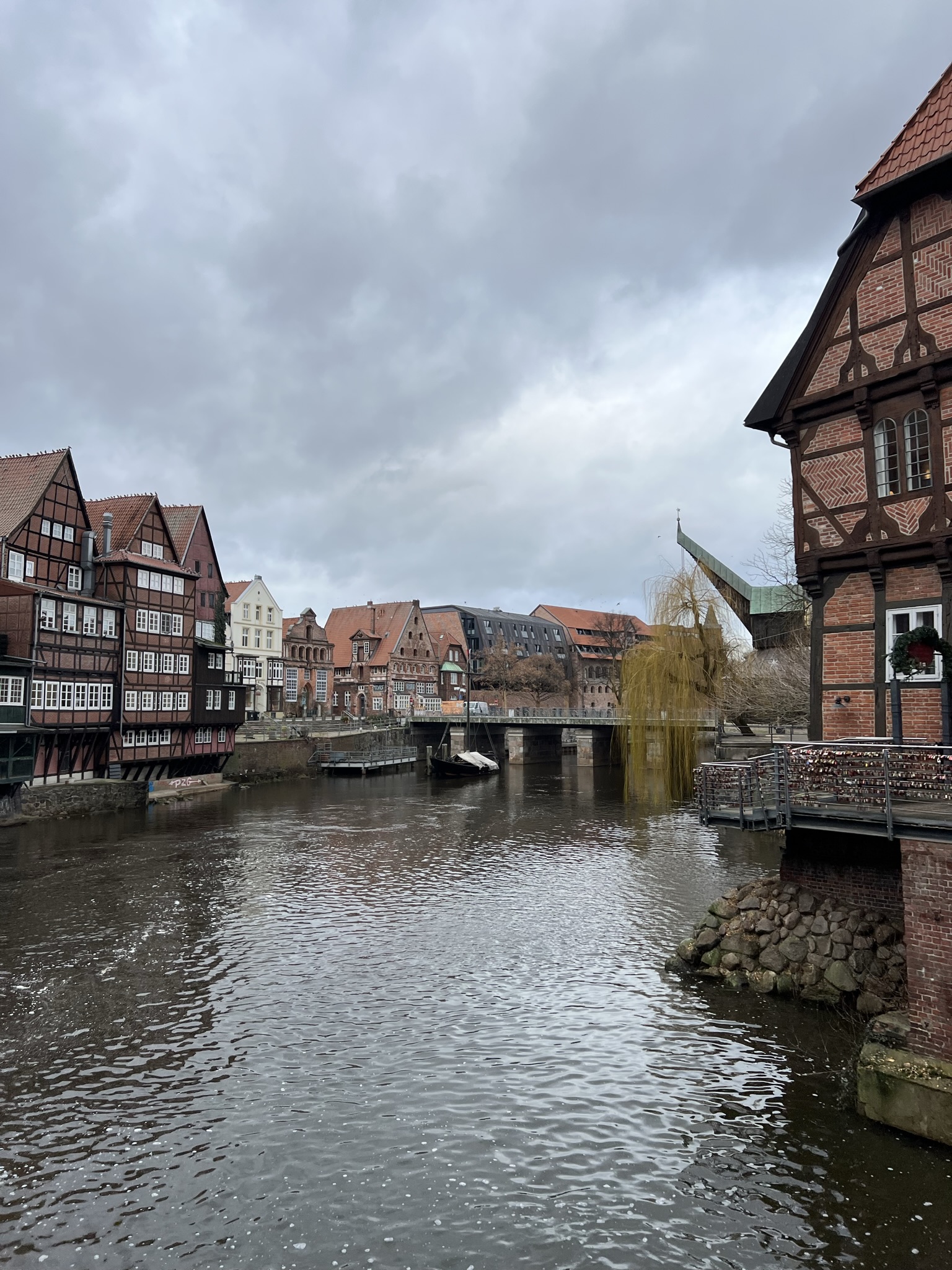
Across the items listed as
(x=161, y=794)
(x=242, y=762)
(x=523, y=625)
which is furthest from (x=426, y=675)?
(x=161, y=794)

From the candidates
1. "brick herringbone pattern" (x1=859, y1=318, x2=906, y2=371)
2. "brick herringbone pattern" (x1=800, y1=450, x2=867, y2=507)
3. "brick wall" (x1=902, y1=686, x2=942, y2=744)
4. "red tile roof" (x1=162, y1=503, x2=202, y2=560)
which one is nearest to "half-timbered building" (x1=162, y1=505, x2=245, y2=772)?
"red tile roof" (x1=162, y1=503, x2=202, y2=560)

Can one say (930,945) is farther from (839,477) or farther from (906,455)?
(839,477)

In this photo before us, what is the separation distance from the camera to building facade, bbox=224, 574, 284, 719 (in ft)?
231

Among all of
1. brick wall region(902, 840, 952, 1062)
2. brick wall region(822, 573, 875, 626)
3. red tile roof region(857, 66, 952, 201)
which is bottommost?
brick wall region(902, 840, 952, 1062)

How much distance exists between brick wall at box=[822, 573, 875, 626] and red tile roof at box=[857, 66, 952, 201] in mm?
7147

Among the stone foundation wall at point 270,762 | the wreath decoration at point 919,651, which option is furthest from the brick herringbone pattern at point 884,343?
the stone foundation wall at point 270,762

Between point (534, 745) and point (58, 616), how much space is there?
49664 mm

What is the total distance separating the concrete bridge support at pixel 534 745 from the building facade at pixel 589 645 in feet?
68.9

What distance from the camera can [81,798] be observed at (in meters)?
38.2

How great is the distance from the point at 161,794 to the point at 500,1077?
35.9 meters

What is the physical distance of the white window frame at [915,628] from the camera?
14156mm

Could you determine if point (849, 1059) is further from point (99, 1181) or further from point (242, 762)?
point (242, 762)

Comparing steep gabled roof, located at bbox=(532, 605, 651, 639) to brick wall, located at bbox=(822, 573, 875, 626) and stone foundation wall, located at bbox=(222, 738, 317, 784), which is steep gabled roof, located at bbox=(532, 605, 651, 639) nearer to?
stone foundation wall, located at bbox=(222, 738, 317, 784)

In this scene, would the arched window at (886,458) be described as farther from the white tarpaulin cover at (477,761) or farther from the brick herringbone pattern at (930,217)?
the white tarpaulin cover at (477,761)
